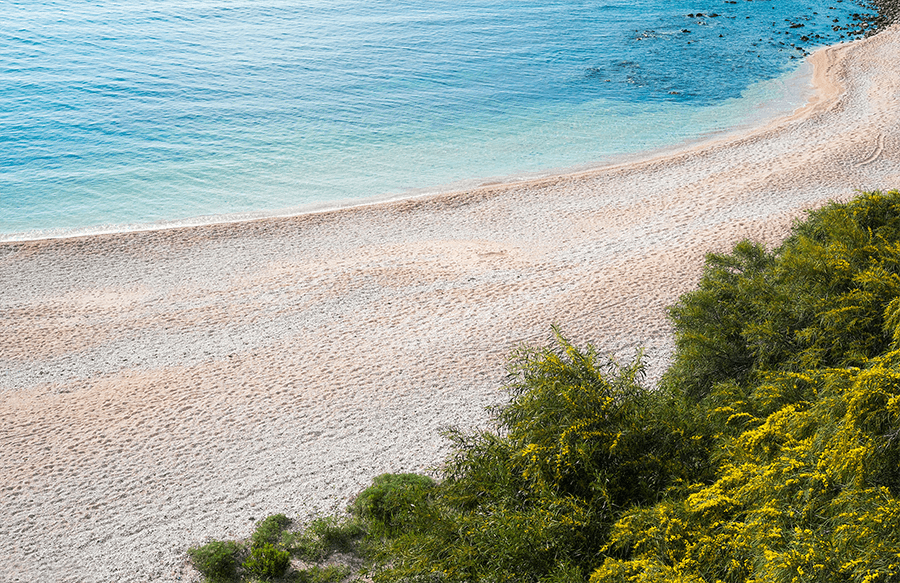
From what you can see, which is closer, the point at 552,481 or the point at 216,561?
the point at 552,481

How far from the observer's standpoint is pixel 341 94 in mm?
31766

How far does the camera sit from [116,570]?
8.52 meters

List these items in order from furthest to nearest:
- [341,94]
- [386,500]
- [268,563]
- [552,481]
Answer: [341,94] → [386,500] → [268,563] → [552,481]

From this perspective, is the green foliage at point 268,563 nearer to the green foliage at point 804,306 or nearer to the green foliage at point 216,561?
the green foliage at point 216,561

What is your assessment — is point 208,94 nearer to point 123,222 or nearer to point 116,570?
point 123,222

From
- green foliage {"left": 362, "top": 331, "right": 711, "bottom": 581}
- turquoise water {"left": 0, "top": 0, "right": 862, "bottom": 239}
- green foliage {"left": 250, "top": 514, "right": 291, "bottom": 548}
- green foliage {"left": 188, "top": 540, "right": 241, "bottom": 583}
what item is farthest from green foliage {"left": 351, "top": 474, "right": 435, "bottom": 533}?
turquoise water {"left": 0, "top": 0, "right": 862, "bottom": 239}

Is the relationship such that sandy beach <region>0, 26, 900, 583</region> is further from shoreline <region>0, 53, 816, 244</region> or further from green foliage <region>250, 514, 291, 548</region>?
shoreline <region>0, 53, 816, 244</region>

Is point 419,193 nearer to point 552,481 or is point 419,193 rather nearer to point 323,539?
point 323,539

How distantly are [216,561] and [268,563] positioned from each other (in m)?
0.71

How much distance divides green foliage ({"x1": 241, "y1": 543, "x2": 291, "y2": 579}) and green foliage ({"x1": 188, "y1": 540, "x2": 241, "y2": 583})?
244 mm

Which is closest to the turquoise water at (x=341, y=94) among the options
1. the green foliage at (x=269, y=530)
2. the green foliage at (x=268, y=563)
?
the green foliage at (x=269, y=530)

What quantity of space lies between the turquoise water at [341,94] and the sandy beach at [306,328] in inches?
142

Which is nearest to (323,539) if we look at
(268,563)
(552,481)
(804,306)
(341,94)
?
(268,563)

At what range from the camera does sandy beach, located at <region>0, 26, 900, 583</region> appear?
31.9 ft
